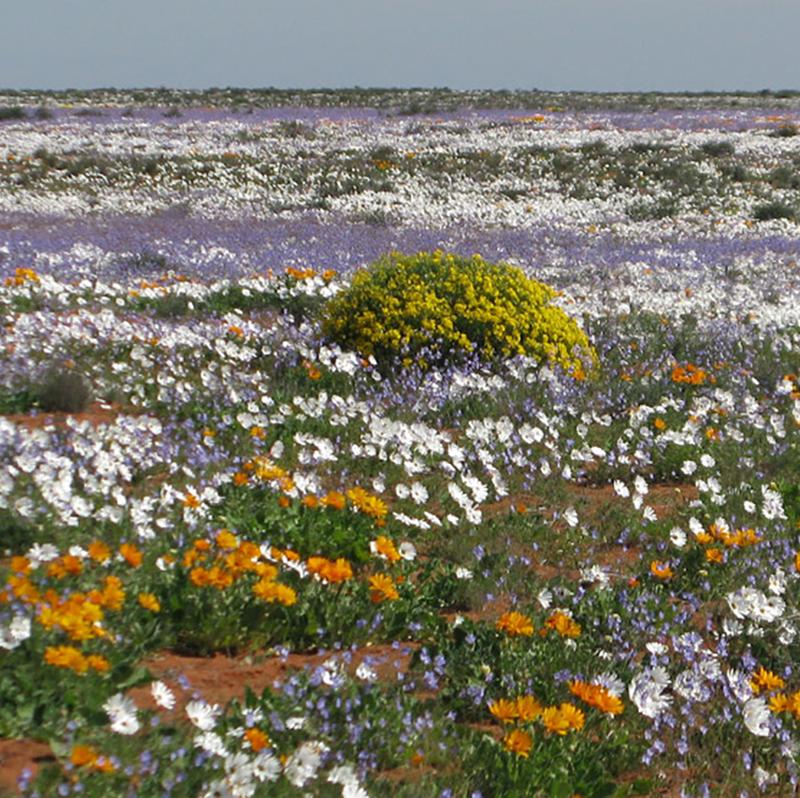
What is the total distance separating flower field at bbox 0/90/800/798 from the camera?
10.3ft

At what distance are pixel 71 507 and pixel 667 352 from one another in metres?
6.38

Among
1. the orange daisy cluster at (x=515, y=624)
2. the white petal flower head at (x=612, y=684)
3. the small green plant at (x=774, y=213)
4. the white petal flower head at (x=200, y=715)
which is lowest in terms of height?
the small green plant at (x=774, y=213)

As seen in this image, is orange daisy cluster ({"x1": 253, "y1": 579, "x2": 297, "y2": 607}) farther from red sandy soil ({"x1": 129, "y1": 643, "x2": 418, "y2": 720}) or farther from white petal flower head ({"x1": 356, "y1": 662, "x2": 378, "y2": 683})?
white petal flower head ({"x1": 356, "y1": 662, "x2": 378, "y2": 683})

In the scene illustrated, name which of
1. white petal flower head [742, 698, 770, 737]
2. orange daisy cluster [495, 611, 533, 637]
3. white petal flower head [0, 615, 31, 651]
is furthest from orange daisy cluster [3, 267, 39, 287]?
white petal flower head [742, 698, 770, 737]

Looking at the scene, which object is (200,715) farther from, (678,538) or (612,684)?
(678,538)

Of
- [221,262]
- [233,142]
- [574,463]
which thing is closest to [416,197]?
[221,262]

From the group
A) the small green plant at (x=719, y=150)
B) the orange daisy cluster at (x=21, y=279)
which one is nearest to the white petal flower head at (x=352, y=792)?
the orange daisy cluster at (x=21, y=279)

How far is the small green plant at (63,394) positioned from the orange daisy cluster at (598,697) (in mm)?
4263

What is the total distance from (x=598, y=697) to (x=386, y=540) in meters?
1.18

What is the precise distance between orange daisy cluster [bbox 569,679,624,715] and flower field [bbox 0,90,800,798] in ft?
0.04

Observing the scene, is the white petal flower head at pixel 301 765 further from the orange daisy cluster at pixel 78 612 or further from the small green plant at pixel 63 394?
the small green plant at pixel 63 394

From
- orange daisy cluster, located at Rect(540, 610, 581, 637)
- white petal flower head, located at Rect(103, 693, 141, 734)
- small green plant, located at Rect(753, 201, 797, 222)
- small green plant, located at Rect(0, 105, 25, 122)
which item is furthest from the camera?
small green plant, located at Rect(0, 105, 25, 122)

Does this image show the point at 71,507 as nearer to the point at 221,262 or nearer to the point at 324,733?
the point at 324,733

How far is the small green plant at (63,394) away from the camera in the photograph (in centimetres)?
660
